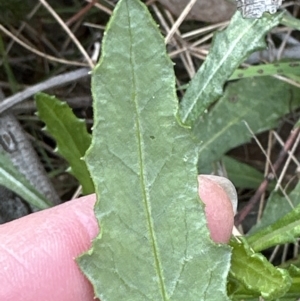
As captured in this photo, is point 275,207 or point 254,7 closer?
point 254,7

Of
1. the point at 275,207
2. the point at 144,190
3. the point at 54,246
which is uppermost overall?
the point at 144,190

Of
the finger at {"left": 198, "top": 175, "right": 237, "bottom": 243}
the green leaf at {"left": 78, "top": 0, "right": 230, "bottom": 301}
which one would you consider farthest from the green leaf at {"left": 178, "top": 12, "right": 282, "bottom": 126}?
the green leaf at {"left": 78, "top": 0, "right": 230, "bottom": 301}

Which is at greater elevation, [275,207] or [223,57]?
[223,57]

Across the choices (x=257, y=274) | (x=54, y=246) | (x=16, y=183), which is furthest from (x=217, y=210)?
(x=16, y=183)

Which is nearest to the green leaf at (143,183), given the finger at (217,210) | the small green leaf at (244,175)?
the finger at (217,210)

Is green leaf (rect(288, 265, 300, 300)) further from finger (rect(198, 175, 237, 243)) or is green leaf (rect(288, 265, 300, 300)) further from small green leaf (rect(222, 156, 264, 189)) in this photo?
small green leaf (rect(222, 156, 264, 189))

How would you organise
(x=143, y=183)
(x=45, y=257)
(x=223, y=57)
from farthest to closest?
1. (x=223, y=57)
2. (x=45, y=257)
3. (x=143, y=183)

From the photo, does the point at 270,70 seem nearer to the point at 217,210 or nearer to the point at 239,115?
the point at 239,115
